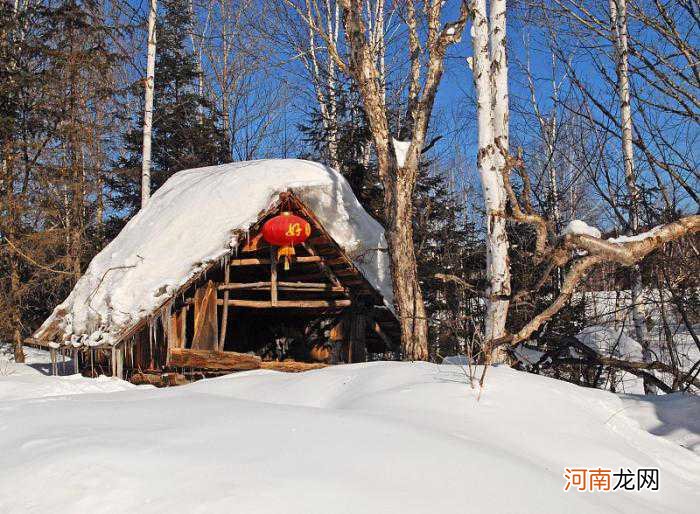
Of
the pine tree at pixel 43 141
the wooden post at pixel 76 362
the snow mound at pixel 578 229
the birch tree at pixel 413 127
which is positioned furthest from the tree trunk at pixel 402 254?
the pine tree at pixel 43 141

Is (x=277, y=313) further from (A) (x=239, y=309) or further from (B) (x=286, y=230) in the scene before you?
(B) (x=286, y=230)

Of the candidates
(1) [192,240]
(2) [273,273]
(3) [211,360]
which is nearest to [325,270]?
(2) [273,273]

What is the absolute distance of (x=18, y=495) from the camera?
9.34ft

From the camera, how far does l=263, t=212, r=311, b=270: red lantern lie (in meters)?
10.2

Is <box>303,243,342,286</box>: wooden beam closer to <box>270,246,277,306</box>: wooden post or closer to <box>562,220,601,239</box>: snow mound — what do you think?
<box>270,246,277,306</box>: wooden post

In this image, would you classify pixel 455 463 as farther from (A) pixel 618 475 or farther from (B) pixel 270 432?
(A) pixel 618 475

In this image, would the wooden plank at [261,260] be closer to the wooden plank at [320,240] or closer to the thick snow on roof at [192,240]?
the wooden plank at [320,240]

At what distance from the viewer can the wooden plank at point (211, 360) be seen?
32.7ft

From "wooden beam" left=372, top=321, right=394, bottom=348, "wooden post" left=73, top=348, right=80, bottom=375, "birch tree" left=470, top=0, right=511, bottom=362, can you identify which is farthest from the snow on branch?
"wooden post" left=73, top=348, right=80, bottom=375

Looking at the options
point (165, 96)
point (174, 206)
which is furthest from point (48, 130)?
point (174, 206)

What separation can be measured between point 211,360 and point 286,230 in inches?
95.3

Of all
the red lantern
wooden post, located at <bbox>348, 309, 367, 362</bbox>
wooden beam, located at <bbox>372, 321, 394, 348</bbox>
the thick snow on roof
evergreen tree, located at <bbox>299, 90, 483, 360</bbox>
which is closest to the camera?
the thick snow on roof

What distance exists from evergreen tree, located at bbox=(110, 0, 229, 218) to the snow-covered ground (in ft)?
49.9

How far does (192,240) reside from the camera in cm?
1068
